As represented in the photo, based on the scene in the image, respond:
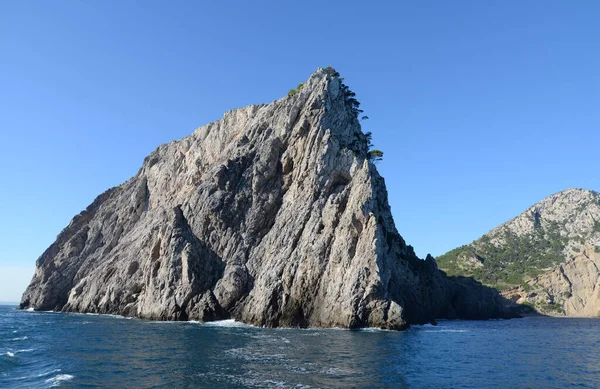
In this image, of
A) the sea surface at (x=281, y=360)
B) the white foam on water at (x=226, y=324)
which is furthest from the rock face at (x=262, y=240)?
the sea surface at (x=281, y=360)

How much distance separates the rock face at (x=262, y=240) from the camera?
6406 cm

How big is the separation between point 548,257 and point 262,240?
420 feet

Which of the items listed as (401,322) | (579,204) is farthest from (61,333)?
(579,204)

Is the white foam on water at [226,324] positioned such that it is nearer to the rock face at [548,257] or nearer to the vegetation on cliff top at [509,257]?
the rock face at [548,257]

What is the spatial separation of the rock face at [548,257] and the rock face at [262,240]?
38029 mm

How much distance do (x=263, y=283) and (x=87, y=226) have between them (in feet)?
233

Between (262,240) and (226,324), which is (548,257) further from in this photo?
(226,324)

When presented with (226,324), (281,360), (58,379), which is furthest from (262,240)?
(58,379)

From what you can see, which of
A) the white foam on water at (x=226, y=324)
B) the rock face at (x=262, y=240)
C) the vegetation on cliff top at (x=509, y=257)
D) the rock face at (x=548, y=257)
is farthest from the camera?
the vegetation on cliff top at (x=509, y=257)

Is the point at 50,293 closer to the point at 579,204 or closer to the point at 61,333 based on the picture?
the point at 61,333

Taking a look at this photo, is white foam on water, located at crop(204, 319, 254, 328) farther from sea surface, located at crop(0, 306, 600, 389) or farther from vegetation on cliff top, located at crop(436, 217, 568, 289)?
vegetation on cliff top, located at crop(436, 217, 568, 289)

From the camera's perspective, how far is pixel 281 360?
33.3 meters

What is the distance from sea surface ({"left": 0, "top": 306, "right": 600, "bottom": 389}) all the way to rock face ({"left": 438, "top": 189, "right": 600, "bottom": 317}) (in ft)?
307

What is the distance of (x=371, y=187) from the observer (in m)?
68.1
